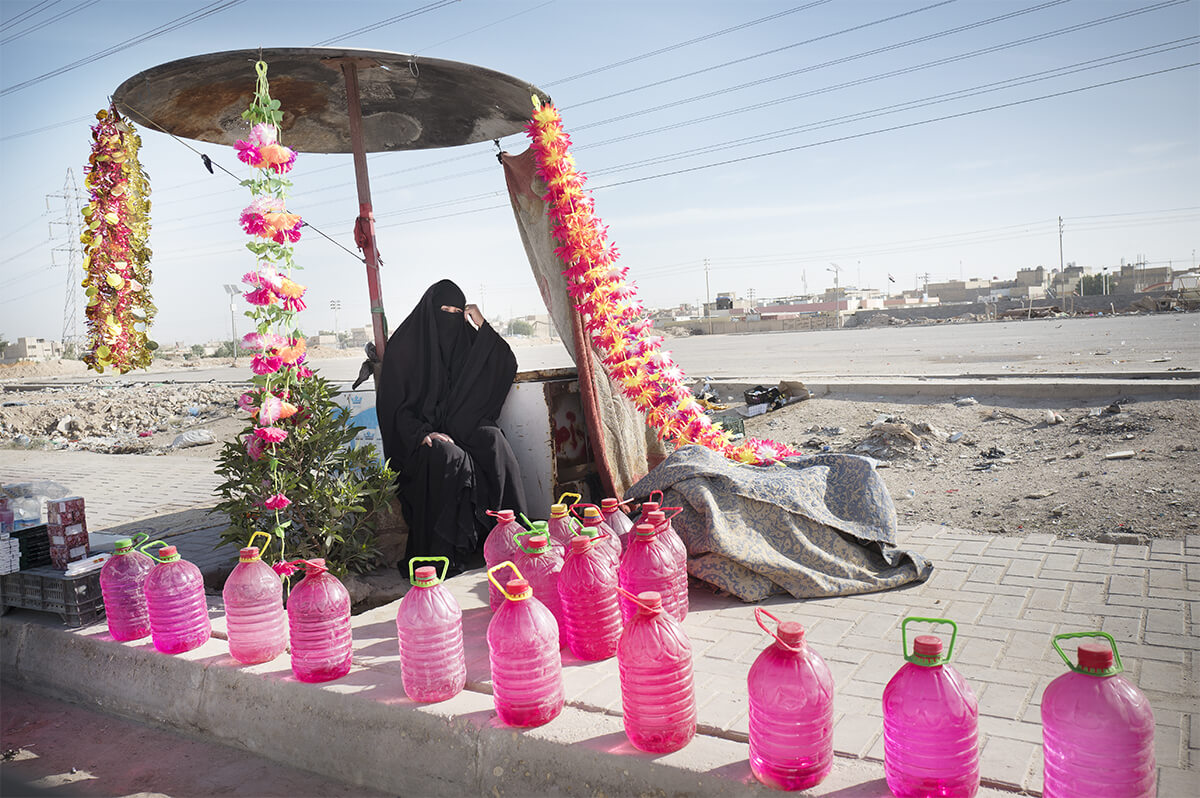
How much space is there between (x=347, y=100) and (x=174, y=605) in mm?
3591

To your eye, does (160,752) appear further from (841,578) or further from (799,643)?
(841,578)

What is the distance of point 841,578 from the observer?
427 cm

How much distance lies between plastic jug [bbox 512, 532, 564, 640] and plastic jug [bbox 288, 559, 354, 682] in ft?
2.45

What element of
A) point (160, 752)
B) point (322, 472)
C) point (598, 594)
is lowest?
point (160, 752)

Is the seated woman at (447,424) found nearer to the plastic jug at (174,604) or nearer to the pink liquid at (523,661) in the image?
the plastic jug at (174,604)

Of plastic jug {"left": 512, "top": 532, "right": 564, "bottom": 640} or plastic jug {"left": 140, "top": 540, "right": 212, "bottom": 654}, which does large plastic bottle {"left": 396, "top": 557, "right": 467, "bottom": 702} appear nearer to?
plastic jug {"left": 512, "top": 532, "right": 564, "bottom": 640}

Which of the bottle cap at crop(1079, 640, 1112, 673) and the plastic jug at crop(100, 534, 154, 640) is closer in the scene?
the bottle cap at crop(1079, 640, 1112, 673)

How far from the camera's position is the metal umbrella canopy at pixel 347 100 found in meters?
4.93

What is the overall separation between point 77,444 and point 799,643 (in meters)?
15.6

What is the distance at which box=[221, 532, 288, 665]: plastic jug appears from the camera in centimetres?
338

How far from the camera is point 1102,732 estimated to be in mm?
1968

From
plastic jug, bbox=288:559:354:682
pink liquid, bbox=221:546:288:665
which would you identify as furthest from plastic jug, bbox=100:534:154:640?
plastic jug, bbox=288:559:354:682

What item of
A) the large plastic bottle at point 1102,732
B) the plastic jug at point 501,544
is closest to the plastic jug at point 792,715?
the large plastic bottle at point 1102,732

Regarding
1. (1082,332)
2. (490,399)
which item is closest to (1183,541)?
(490,399)
